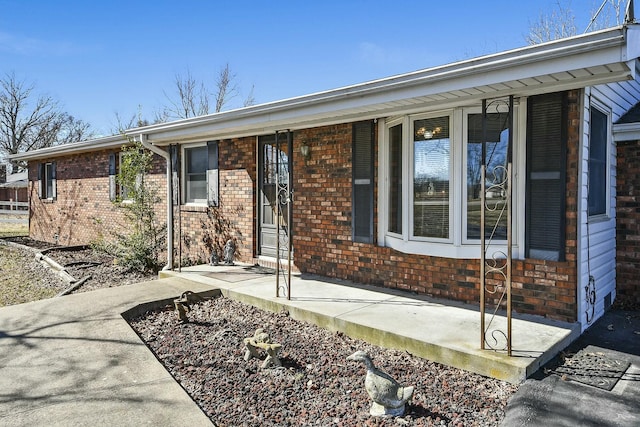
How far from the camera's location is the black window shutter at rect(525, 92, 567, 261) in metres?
4.21

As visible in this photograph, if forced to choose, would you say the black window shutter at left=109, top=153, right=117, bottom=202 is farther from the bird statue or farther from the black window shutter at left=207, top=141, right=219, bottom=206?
the bird statue

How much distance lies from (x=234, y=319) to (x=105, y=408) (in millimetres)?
2157

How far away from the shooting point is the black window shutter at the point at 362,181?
5828mm

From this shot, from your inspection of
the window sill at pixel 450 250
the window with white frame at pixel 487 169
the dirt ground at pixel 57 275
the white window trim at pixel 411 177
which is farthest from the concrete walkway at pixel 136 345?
the dirt ground at pixel 57 275

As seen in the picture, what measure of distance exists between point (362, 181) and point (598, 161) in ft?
8.92

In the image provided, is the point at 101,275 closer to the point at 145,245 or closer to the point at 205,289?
the point at 145,245

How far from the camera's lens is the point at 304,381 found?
3.52 meters

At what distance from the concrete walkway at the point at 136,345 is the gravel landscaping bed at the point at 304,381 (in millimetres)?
151

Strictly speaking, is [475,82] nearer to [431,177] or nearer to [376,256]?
[431,177]

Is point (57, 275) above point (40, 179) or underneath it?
underneath

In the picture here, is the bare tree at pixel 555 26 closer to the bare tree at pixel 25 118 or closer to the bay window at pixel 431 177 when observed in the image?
the bay window at pixel 431 177

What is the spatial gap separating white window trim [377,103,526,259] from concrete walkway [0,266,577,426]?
66 cm

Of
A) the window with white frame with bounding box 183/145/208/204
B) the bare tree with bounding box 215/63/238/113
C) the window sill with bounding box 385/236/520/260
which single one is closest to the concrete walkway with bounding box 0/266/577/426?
the window sill with bounding box 385/236/520/260

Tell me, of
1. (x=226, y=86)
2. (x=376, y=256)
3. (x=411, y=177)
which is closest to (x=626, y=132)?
(x=411, y=177)
